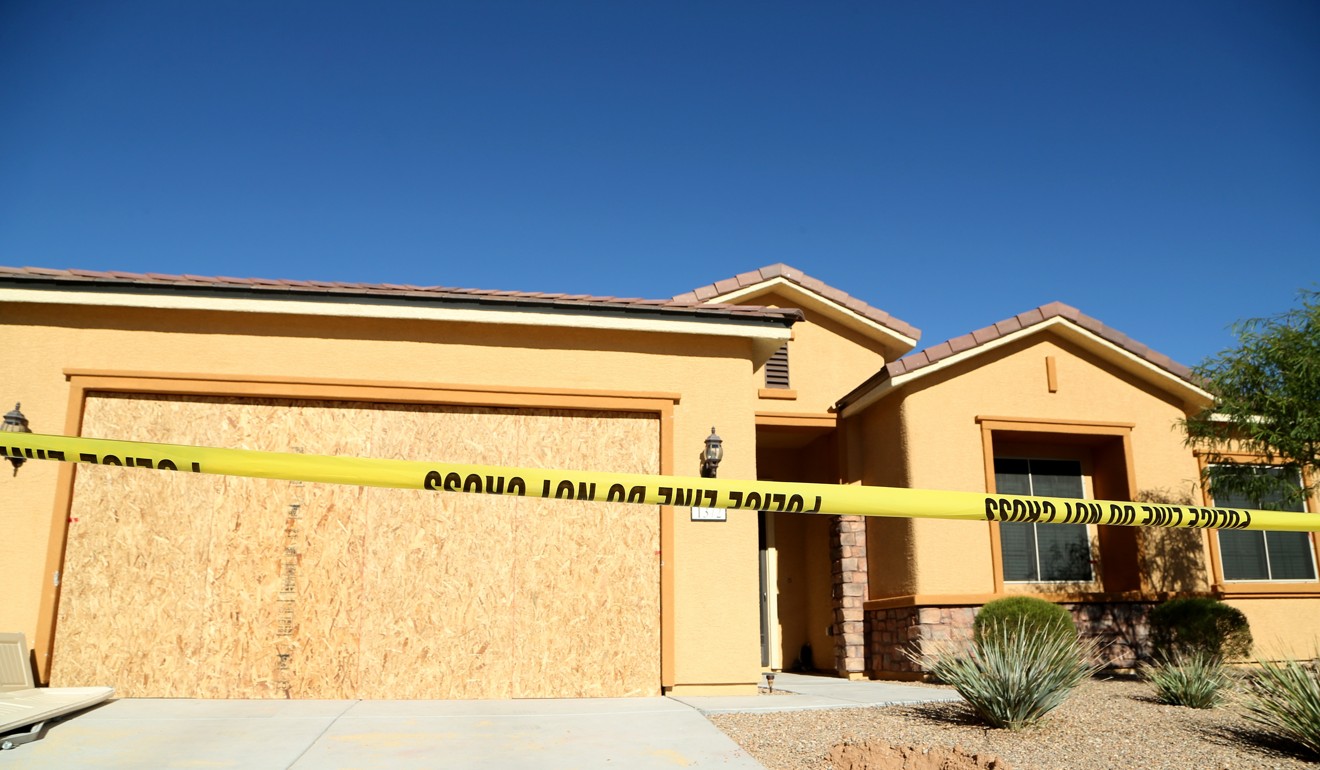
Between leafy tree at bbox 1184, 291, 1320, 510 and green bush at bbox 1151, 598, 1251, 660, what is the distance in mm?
1707

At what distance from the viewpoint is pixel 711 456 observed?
973 centimetres

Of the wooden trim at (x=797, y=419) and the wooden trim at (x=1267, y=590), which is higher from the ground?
the wooden trim at (x=797, y=419)

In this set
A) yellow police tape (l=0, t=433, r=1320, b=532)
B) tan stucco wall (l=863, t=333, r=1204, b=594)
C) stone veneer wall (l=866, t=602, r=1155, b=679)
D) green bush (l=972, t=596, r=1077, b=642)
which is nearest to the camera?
yellow police tape (l=0, t=433, r=1320, b=532)

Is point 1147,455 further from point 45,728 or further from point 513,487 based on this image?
point 45,728

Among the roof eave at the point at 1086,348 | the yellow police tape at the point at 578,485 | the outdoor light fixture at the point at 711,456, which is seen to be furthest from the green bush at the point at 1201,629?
the outdoor light fixture at the point at 711,456

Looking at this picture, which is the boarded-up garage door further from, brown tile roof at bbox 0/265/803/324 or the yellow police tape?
the yellow police tape

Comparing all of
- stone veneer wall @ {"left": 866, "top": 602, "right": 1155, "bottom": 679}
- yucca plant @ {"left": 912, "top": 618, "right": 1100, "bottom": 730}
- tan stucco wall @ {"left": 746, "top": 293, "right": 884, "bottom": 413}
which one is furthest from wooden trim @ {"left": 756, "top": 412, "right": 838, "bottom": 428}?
yucca plant @ {"left": 912, "top": 618, "right": 1100, "bottom": 730}

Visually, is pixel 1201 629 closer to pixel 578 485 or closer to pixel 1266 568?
→ pixel 1266 568

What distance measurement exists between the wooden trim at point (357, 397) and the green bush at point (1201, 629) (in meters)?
7.00

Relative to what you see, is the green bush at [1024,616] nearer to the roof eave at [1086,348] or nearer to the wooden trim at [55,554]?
the roof eave at [1086,348]

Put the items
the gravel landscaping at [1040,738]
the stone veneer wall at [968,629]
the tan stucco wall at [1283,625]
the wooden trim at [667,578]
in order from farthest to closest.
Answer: the tan stucco wall at [1283,625] → the stone veneer wall at [968,629] → the wooden trim at [667,578] → the gravel landscaping at [1040,738]

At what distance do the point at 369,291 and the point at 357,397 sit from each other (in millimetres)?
1127

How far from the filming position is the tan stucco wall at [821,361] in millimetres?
15492

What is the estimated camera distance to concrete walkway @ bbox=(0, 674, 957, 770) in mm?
6289
